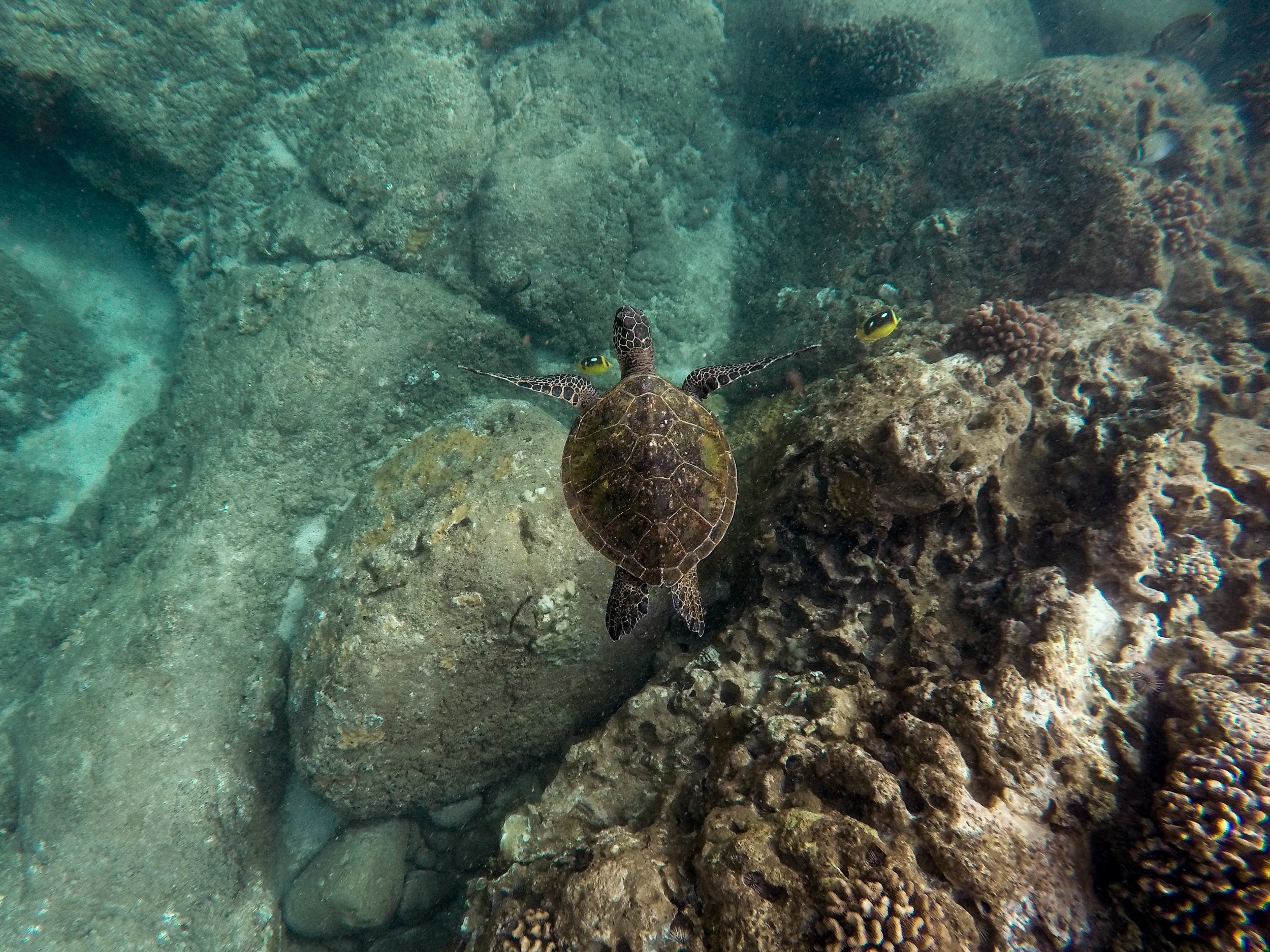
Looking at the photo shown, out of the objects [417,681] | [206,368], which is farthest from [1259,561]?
[206,368]

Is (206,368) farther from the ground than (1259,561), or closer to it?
closer to it

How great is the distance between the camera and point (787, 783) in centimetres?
306

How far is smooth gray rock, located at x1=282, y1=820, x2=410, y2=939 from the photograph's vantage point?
5613mm

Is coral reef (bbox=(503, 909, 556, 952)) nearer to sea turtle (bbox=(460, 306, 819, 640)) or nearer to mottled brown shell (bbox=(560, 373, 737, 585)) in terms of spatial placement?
sea turtle (bbox=(460, 306, 819, 640))

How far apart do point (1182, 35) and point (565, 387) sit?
52.8ft

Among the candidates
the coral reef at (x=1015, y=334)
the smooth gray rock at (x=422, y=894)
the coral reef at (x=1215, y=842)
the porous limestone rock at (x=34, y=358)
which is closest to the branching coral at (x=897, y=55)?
the coral reef at (x=1015, y=334)

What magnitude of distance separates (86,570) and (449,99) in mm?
10201

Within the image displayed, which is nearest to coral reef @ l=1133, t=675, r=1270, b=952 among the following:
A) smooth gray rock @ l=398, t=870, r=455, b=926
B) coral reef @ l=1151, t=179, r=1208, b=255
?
smooth gray rock @ l=398, t=870, r=455, b=926

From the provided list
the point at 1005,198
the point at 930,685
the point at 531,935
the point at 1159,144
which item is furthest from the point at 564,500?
the point at 1159,144

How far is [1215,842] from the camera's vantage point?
235 cm

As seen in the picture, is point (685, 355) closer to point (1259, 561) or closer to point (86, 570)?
point (1259, 561)

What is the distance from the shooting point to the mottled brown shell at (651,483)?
4.04 meters

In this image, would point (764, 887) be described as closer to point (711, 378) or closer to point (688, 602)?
point (688, 602)

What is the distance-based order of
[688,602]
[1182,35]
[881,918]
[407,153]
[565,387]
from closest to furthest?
[881,918]
[688,602]
[565,387]
[407,153]
[1182,35]
